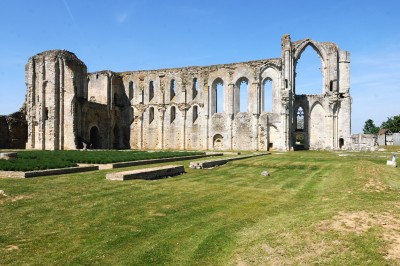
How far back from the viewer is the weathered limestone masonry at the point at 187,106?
38562 mm

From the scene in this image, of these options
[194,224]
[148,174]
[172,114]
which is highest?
[172,114]

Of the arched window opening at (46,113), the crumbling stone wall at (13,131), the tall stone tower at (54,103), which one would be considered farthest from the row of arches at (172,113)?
the crumbling stone wall at (13,131)

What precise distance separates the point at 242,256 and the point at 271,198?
4741mm

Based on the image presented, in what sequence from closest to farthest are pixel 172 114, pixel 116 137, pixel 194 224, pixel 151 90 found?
pixel 194 224
pixel 172 114
pixel 116 137
pixel 151 90

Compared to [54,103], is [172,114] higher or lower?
lower

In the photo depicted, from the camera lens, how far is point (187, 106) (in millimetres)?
45594

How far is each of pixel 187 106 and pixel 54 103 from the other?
53.2ft

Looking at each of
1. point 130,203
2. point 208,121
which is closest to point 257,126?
point 208,121

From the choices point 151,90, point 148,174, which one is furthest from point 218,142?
point 148,174

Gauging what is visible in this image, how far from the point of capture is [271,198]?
414 inches

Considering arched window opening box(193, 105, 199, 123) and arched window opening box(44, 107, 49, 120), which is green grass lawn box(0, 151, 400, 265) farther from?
arched window opening box(193, 105, 199, 123)

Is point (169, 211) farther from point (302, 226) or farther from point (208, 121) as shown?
point (208, 121)

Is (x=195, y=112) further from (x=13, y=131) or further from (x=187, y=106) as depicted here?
(x=13, y=131)

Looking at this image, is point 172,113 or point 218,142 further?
point 172,113
